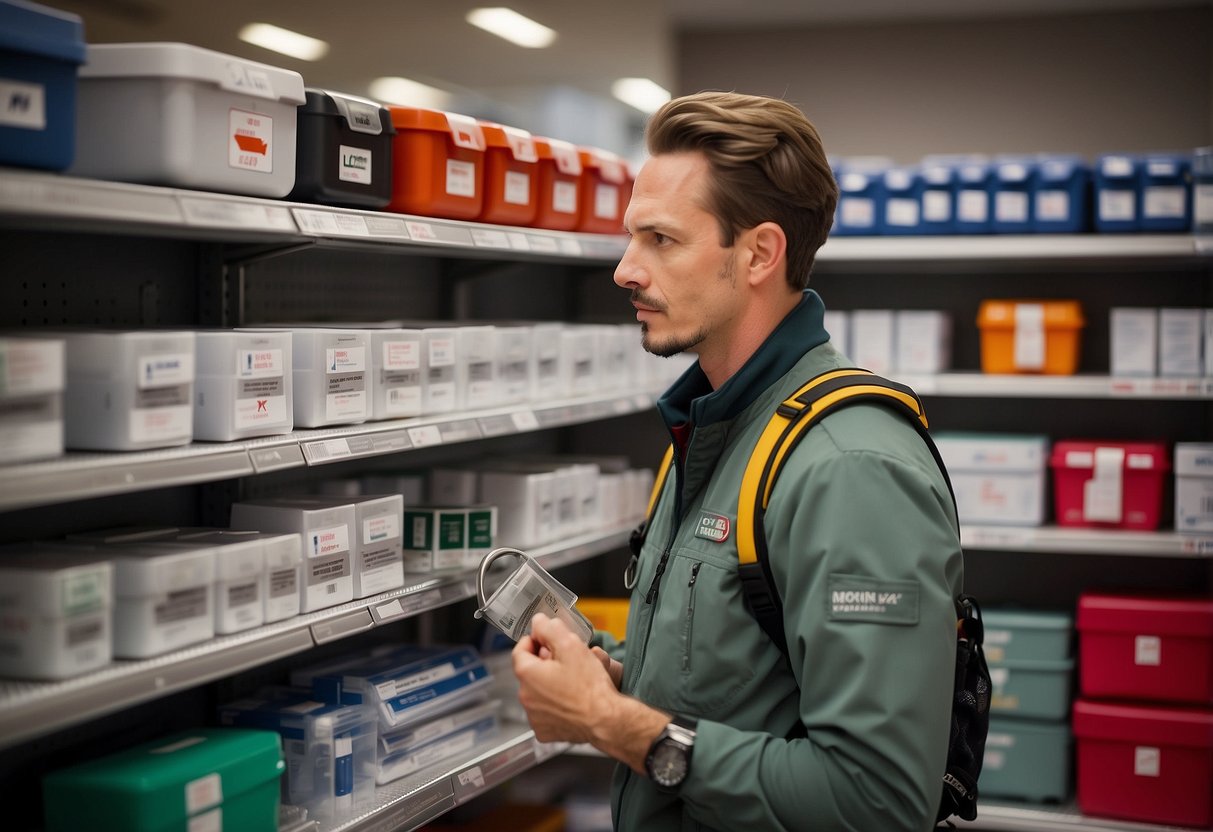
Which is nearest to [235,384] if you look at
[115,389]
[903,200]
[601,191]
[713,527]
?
[115,389]

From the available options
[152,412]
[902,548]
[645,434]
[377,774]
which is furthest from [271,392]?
[645,434]

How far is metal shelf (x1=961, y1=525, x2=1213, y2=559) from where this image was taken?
13.6ft

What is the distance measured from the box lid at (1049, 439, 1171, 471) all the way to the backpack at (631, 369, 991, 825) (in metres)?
2.35

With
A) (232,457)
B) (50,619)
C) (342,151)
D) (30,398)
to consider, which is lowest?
(50,619)

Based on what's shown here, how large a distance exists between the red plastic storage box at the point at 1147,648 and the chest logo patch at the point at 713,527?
8.79 feet

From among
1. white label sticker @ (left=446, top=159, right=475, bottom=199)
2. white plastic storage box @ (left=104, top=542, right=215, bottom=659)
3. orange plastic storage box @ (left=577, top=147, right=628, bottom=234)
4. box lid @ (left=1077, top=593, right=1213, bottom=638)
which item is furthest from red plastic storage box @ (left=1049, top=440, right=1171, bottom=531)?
white plastic storage box @ (left=104, top=542, right=215, bottom=659)

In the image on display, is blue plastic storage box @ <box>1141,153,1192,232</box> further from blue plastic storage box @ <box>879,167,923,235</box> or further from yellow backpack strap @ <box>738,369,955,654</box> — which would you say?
yellow backpack strap @ <box>738,369,955,654</box>

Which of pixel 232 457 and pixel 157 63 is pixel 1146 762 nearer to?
pixel 232 457

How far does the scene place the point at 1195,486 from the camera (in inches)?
165

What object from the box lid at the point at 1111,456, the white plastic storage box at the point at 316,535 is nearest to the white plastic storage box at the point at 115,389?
the white plastic storage box at the point at 316,535

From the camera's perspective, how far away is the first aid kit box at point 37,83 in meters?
1.82

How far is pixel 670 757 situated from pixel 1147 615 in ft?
9.51

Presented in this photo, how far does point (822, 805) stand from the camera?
1825 mm

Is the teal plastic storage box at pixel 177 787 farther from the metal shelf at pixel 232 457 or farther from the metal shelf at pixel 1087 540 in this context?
the metal shelf at pixel 1087 540
